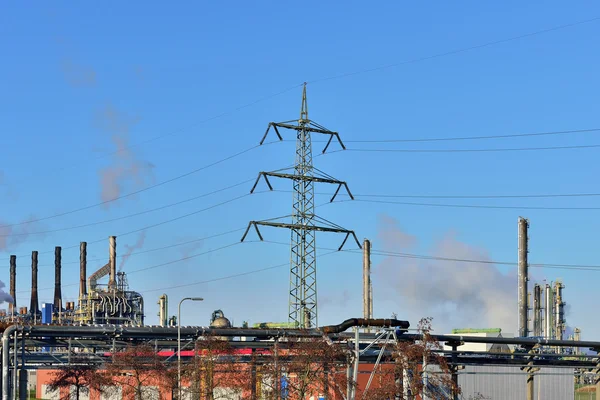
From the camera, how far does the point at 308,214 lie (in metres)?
58.2

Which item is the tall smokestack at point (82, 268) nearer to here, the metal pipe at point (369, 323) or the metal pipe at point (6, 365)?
the metal pipe at point (369, 323)

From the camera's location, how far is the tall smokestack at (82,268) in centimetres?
11988

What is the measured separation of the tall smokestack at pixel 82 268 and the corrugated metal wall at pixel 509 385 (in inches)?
2668

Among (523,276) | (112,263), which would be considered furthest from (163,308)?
(523,276)

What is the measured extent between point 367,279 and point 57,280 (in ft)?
226

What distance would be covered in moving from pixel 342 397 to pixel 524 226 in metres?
29.9

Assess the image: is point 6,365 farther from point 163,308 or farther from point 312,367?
point 163,308

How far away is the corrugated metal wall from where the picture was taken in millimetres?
59438

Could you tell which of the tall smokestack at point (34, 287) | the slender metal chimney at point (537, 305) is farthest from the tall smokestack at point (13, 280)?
the slender metal chimney at point (537, 305)

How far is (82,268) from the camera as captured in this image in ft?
405

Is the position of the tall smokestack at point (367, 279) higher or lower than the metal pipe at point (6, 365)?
higher

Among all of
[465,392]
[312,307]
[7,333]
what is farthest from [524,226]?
[7,333]

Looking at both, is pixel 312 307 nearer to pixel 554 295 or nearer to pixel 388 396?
pixel 388 396

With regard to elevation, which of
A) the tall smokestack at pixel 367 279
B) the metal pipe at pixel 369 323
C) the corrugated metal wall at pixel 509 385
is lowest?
the corrugated metal wall at pixel 509 385
